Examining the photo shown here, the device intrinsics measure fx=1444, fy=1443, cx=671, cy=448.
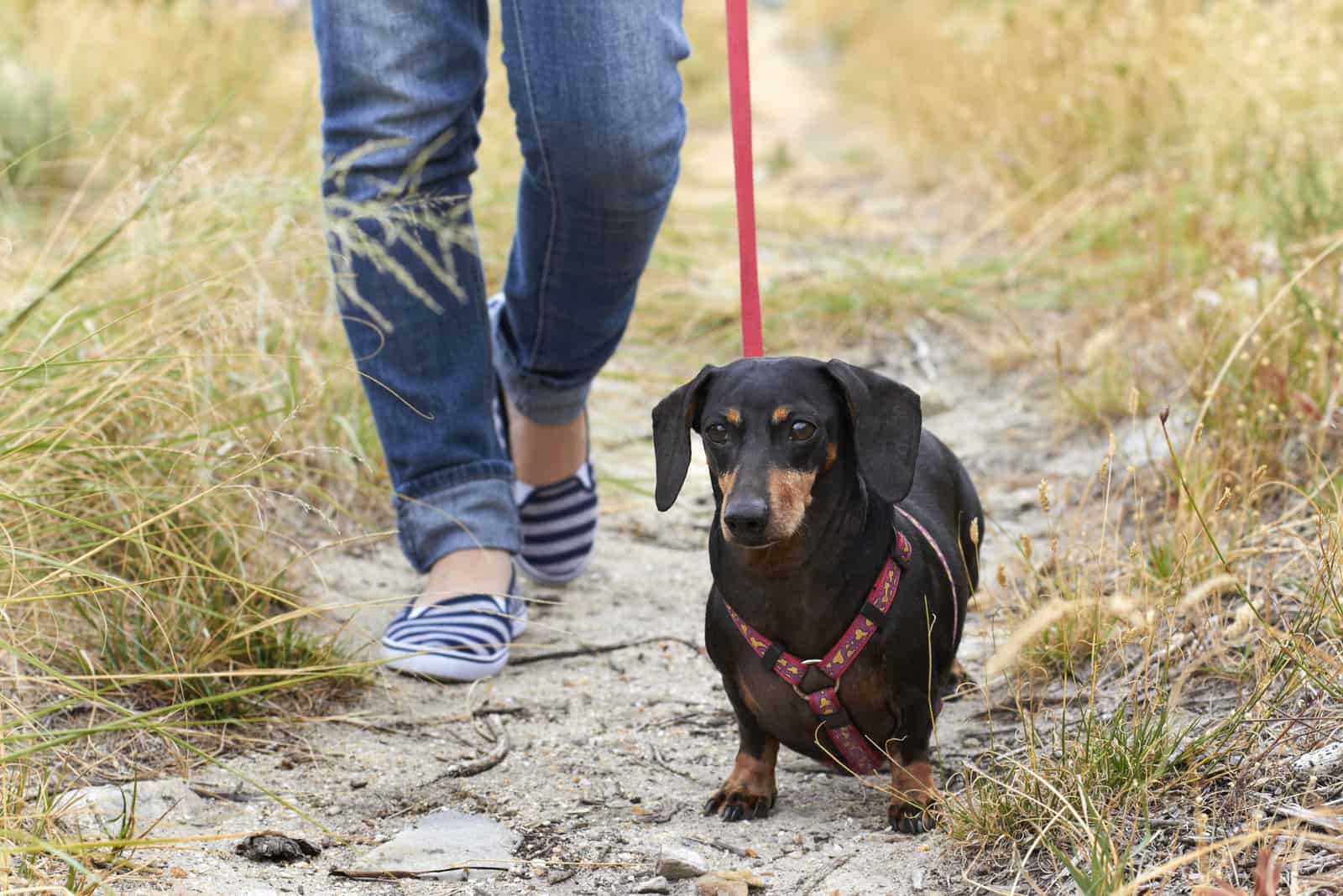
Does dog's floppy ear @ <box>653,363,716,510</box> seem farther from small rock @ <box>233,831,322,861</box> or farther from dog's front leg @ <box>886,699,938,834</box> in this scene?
small rock @ <box>233,831,322,861</box>

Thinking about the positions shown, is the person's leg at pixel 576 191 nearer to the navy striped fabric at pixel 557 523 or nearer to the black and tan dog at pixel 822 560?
the navy striped fabric at pixel 557 523

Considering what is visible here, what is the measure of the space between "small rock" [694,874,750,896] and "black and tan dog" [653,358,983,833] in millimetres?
220

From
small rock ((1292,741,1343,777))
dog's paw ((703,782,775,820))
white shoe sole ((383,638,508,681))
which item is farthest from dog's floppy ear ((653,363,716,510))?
small rock ((1292,741,1343,777))

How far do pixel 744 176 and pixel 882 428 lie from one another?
0.51 meters

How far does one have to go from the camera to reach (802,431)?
1898 mm

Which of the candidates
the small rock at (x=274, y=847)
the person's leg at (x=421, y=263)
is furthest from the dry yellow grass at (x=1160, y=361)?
the person's leg at (x=421, y=263)

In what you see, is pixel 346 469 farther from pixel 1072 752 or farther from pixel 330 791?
pixel 1072 752

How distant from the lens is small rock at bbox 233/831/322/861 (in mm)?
1866

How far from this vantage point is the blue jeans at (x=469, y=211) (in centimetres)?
226

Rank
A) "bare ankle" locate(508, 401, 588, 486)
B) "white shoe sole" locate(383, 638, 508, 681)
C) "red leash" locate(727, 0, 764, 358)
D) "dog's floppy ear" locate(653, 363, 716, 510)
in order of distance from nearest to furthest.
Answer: "dog's floppy ear" locate(653, 363, 716, 510) < "red leash" locate(727, 0, 764, 358) < "white shoe sole" locate(383, 638, 508, 681) < "bare ankle" locate(508, 401, 588, 486)

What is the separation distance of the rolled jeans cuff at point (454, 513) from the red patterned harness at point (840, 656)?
2.44 feet

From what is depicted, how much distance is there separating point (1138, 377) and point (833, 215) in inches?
100.0

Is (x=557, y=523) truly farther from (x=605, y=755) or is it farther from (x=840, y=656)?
(x=840, y=656)

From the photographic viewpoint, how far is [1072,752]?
1.77 metres
